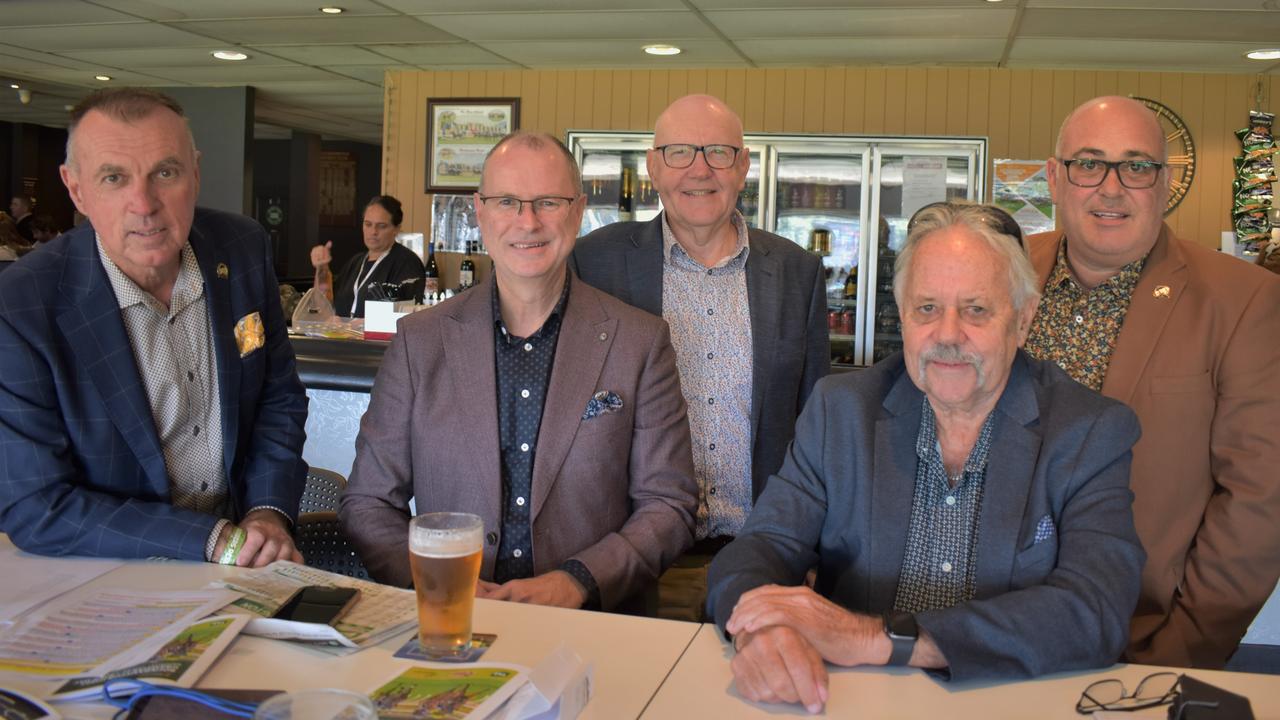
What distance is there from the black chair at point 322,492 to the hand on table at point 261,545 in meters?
0.49

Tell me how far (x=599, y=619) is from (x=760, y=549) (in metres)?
0.33

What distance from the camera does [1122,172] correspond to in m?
2.33

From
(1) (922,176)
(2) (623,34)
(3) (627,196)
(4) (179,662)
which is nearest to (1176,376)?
(4) (179,662)

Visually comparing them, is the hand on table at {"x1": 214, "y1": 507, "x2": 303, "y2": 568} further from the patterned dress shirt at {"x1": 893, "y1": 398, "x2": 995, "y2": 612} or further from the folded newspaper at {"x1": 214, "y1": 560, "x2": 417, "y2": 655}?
the patterned dress shirt at {"x1": 893, "y1": 398, "x2": 995, "y2": 612}

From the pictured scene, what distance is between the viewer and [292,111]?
10.8m

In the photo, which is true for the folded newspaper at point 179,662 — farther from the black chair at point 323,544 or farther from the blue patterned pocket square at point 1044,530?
the blue patterned pocket square at point 1044,530

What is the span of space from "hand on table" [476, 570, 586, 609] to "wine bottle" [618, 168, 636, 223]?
5.38 meters

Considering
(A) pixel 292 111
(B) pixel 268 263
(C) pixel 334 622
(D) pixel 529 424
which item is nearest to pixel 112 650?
(C) pixel 334 622

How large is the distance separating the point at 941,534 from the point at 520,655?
745 millimetres

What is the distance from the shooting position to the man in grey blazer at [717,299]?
2.80 meters

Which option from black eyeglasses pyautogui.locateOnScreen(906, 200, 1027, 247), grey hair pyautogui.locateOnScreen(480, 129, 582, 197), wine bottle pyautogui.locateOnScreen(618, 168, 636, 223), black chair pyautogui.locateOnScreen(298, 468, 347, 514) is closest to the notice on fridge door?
wine bottle pyautogui.locateOnScreen(618, 168, 636, 223)

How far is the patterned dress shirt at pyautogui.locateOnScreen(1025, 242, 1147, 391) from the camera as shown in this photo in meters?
2.33

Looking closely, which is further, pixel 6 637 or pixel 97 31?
pixel 97 31

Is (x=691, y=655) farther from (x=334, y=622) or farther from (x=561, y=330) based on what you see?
(x=561, y=330)
